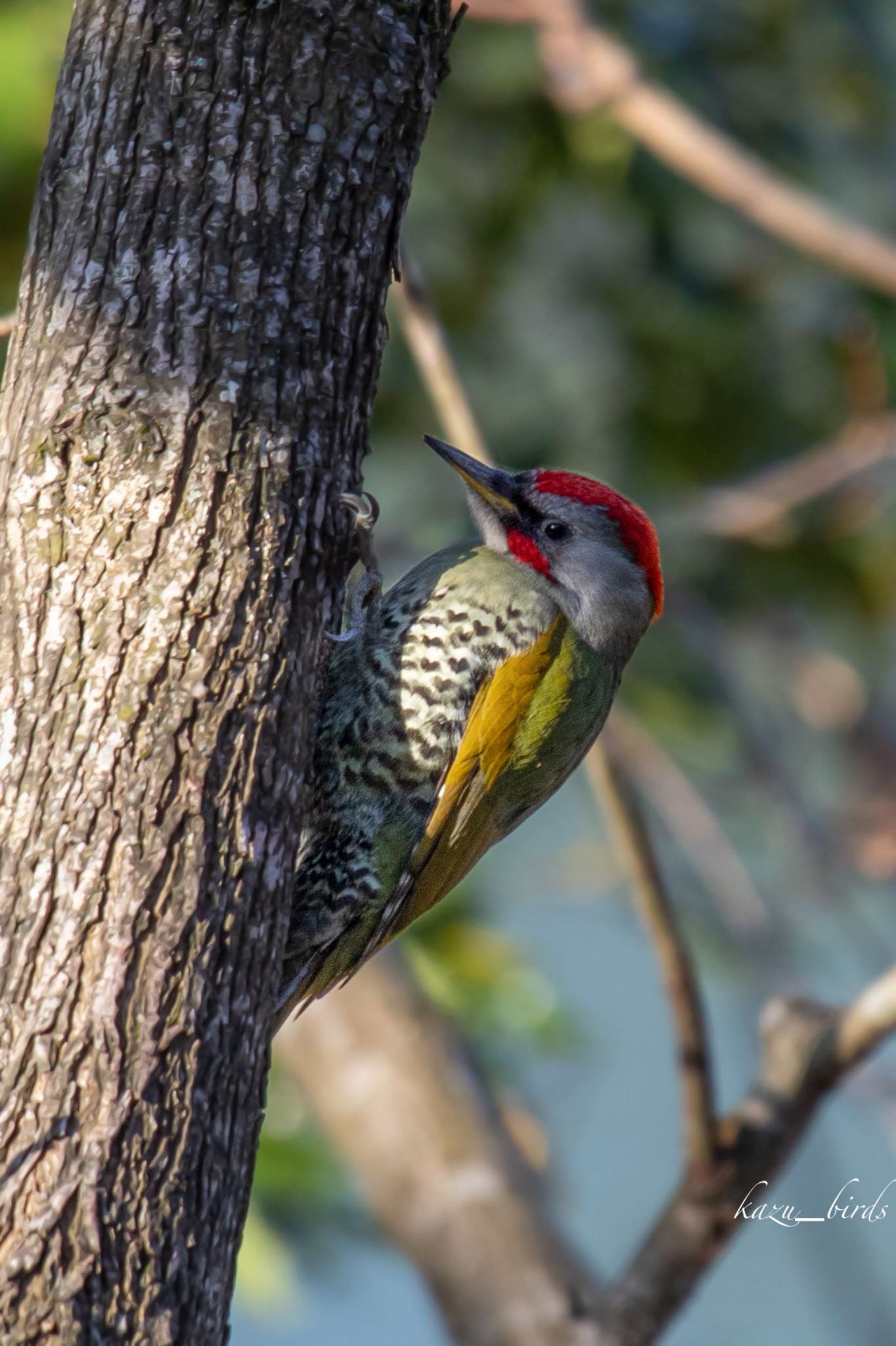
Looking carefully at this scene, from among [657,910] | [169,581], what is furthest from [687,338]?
[169,581]

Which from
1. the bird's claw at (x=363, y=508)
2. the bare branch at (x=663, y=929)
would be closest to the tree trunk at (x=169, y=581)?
the bird's claw at (x=363, y=508)

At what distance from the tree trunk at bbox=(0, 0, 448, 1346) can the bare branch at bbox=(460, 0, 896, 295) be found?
2614mm

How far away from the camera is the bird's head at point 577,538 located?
3252mm

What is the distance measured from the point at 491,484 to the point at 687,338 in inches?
125

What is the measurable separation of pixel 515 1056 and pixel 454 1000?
84cm

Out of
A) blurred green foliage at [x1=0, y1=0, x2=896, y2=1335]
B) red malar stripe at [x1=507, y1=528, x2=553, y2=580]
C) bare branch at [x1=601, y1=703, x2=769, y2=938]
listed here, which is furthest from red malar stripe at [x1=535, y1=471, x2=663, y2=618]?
blurred green foliage at [x1=0, y1=0, x2=896, y2=1335]

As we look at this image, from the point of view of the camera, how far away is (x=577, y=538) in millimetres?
3268

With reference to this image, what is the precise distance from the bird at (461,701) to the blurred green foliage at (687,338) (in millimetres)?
2163

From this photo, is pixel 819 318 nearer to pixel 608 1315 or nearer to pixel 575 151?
pixel 575 151

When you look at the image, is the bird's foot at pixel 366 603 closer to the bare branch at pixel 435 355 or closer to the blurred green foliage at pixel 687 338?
the bare branch at pixel 435 355

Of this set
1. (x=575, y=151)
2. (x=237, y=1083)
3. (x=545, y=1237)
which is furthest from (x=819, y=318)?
(x=237, y=1083)

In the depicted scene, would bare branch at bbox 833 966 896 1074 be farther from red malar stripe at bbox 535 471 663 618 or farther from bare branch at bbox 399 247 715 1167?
red malar stripe at bbox 535 471 663 618

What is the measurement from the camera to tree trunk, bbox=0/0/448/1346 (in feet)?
5.62

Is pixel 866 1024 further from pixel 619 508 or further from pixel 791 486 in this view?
pixel 791 486
